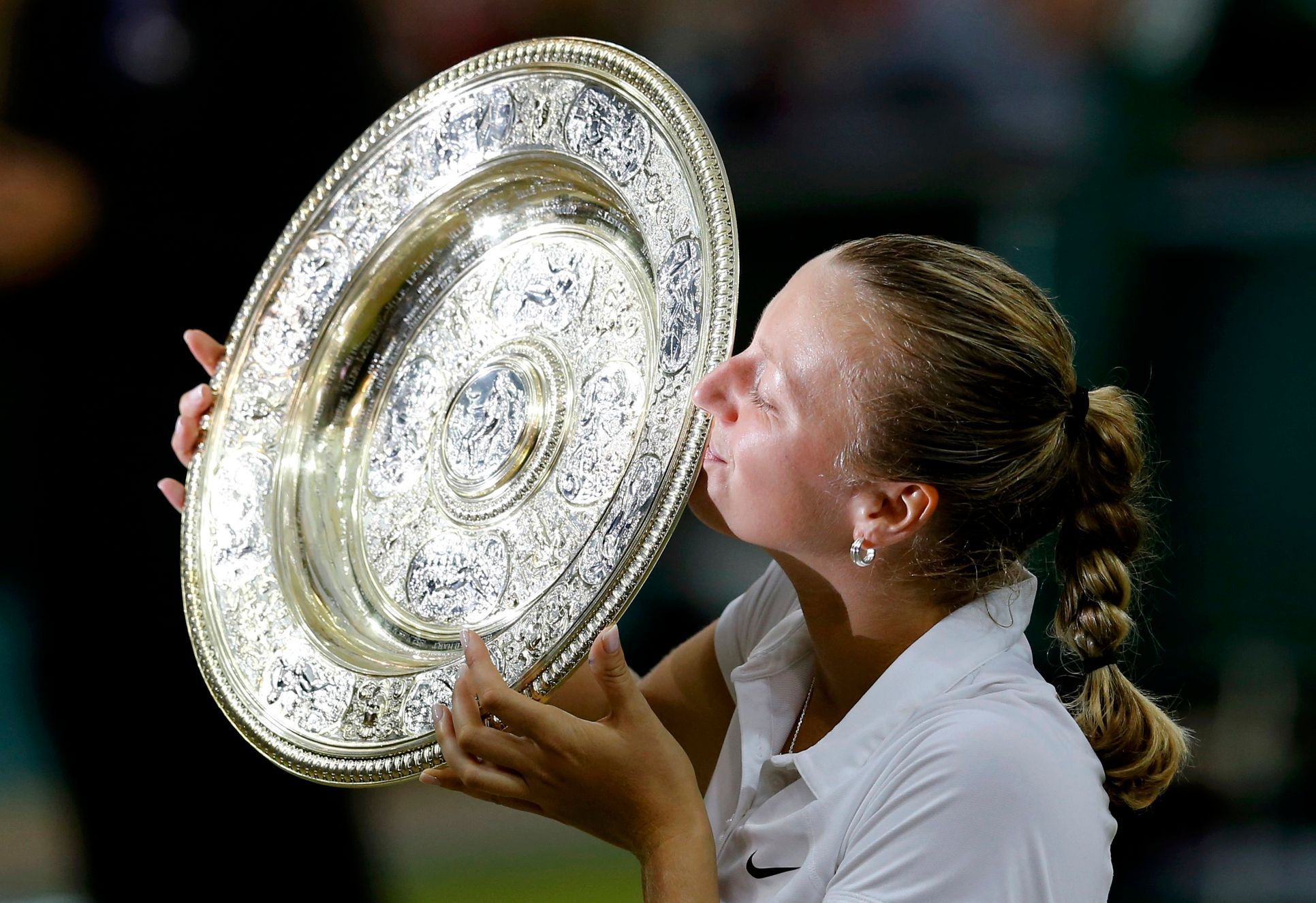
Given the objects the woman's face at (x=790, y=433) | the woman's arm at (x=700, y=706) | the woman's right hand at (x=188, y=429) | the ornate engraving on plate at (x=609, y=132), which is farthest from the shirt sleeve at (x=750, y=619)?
the woman's right hand at (x=188, y=429)

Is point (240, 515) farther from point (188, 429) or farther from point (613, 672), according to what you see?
point (613, 672)

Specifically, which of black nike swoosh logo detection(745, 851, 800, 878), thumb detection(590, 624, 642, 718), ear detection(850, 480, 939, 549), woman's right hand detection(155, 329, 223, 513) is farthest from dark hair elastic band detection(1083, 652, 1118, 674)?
woman's right hand detection(155, 329, 223, 513)

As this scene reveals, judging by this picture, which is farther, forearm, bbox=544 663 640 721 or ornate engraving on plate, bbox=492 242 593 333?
forearm, bbox=544 663 640 721

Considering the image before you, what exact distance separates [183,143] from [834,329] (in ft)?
5.88

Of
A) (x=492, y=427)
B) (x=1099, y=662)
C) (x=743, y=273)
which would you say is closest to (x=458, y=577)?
(x=492, y=427)

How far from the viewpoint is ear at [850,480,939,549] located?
1086 millimetres

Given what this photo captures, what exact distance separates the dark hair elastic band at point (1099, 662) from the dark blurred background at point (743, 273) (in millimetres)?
552

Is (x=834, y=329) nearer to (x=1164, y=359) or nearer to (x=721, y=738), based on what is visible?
(x=721, y=738)

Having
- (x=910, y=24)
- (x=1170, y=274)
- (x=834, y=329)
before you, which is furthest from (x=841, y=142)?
(x=834, y=329)

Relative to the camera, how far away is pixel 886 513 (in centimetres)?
110

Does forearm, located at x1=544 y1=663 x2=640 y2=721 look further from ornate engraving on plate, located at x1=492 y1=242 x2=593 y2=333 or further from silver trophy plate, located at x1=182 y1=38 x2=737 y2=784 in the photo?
ornate engraving on plate, located at x1=492 y1=242 x2=593 y2=333

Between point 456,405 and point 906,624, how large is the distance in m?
0.58

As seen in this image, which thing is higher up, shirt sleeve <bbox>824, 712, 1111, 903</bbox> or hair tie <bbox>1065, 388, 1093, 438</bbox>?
hair tie <bbox>1065, 388, 1093, 438</bbox>

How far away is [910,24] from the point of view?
1959 millimetres
